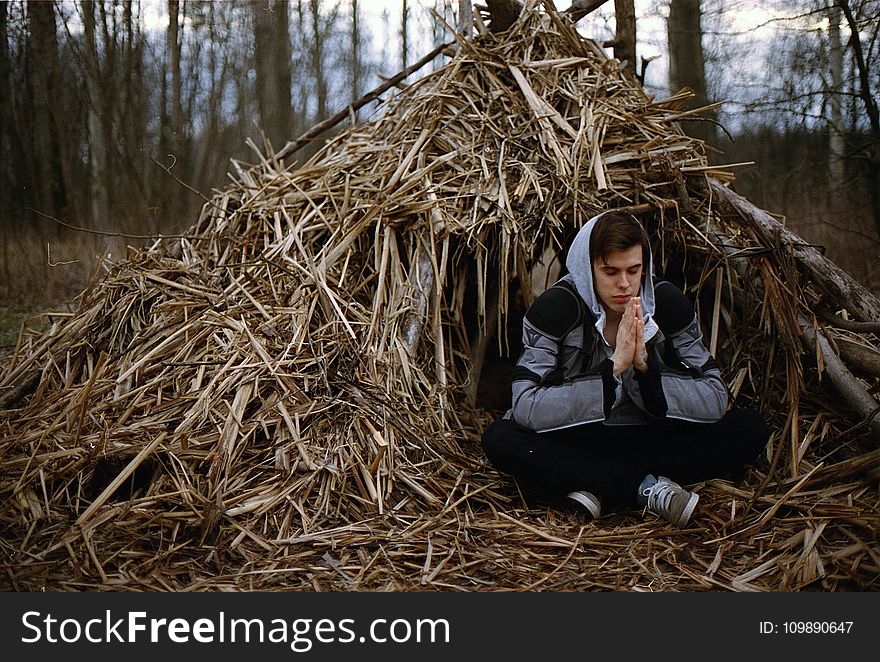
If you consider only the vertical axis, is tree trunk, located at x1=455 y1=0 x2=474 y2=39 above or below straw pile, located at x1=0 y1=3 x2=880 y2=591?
above

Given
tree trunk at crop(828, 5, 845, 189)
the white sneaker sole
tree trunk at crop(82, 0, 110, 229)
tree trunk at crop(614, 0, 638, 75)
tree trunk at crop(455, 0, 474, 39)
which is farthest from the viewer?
tree trunk at crop(82, 0, 110, 229)

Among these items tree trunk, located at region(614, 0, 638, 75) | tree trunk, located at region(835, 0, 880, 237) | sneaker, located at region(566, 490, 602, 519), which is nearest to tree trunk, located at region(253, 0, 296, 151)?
tree trunk, located at region(614, 0, 638, 75)

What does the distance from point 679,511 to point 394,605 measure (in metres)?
1.14

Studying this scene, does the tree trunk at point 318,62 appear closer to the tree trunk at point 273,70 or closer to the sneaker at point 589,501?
the tree trunk at point 273,70

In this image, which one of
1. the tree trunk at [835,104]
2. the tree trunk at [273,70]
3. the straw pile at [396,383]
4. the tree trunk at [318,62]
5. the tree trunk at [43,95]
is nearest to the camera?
the straw pile at [396,383]

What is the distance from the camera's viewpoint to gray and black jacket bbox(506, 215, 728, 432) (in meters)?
2.71

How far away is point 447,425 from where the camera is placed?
3.20 m

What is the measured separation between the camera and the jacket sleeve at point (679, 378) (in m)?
2.69

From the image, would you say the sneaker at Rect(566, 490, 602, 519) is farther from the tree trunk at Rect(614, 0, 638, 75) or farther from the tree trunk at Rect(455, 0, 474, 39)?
the tree trunk at Rect(614, 0, 638, 75)

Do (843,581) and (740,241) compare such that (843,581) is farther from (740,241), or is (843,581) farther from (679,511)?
(740,241)

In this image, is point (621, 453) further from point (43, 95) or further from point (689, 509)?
point (43, 95)

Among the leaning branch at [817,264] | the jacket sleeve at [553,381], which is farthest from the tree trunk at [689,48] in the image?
the jacket sleeve at [553,381]

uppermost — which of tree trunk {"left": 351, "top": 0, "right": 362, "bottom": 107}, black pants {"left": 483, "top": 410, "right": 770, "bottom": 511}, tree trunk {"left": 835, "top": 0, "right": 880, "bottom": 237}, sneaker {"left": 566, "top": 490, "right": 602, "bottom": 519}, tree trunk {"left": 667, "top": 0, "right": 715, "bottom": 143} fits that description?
tree trunk {"left": 351, "top": 0, "right": 362, "bottom": 107}

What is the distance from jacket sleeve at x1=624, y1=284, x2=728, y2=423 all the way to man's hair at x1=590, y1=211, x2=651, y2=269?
31 centimetres
